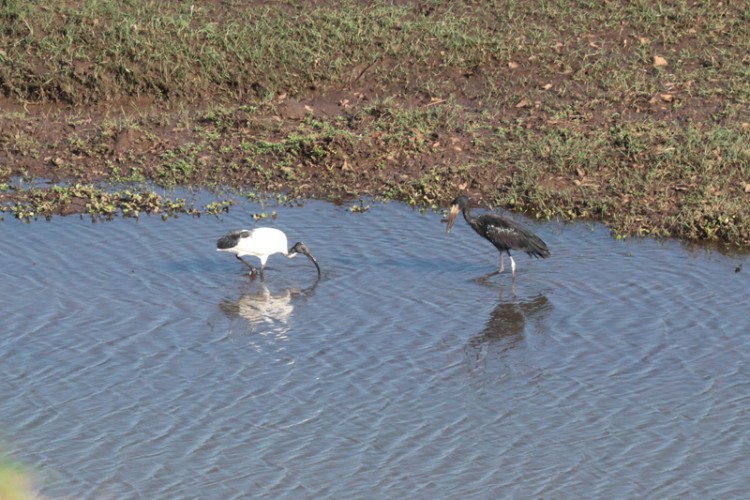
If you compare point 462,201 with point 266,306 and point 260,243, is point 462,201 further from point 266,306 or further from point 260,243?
point 266,306

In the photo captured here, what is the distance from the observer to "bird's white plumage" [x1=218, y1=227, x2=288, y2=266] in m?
13.0

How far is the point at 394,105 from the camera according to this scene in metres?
17.1

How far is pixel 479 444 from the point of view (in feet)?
30.3

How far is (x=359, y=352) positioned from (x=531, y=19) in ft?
32.5

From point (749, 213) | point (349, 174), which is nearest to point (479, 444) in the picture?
point (749, 213)

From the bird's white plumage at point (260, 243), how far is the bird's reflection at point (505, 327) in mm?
2483

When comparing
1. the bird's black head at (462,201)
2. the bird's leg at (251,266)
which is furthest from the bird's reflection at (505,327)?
the bird's leg at (251,266)

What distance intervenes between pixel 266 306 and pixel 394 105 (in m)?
5.51

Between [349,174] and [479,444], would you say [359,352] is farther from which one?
[349,174]

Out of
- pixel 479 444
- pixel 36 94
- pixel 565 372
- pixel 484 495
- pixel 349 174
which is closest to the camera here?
pixel 484 495

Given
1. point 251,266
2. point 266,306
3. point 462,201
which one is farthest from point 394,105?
point 266,306

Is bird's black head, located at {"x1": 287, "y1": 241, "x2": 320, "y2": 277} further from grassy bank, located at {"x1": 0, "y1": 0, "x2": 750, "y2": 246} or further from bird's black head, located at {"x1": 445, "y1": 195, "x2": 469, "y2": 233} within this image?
grassy bank, located at {"x1": 0, "y1": 0, "x2": 750, "y2": 246}

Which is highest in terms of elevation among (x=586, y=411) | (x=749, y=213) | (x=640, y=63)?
(x=640, y=63)

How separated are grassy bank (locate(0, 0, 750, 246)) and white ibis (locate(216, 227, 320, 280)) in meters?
1.99
